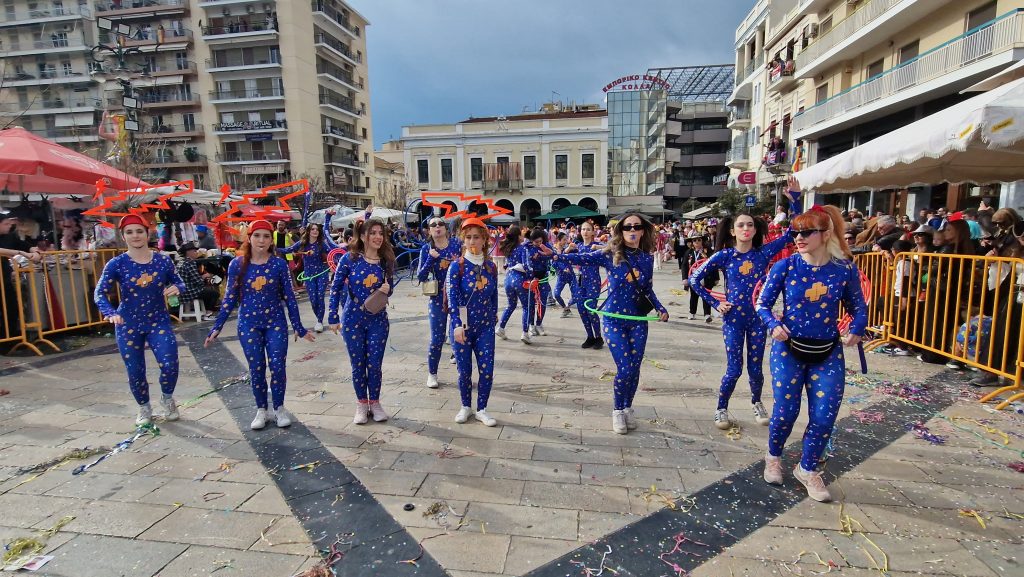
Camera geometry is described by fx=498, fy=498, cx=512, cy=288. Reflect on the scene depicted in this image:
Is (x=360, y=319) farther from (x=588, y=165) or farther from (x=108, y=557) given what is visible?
(x=588, y=165)

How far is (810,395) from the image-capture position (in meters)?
3.15

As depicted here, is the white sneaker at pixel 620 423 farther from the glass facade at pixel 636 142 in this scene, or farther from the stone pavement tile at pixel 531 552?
the glass facade at pixel 636 142

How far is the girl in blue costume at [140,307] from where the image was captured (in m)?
4.19

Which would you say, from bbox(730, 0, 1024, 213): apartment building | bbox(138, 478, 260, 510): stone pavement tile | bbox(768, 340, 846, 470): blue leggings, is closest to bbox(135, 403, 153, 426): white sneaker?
bbox(138, 478, 260, 510): stone pavement tile

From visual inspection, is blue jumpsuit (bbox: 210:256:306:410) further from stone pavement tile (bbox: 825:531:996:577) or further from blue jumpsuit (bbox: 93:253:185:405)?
stone pavement tile (bbox: 825:531:996:577)

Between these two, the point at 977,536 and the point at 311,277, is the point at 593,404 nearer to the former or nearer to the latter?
the point at 977,536

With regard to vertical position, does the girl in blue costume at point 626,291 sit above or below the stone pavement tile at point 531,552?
above

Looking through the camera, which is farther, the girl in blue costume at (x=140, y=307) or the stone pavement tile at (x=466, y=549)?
the girl in blue costume at (x=140, y=307)

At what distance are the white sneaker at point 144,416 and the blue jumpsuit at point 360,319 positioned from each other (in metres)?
1.90

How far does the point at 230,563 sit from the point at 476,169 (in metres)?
40.3

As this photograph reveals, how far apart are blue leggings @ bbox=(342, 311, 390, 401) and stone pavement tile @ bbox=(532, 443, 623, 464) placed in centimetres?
157

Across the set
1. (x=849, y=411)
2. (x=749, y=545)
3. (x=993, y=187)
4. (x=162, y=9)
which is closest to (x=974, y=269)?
(x=849, y=411)

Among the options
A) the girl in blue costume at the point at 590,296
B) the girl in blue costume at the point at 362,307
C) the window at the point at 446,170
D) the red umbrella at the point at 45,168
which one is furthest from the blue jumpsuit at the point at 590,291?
the window at the point at 446,170

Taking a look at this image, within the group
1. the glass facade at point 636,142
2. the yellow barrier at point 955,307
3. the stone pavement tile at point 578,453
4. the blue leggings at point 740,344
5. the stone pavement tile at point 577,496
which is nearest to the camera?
the stone pavement tile at point 577,496
